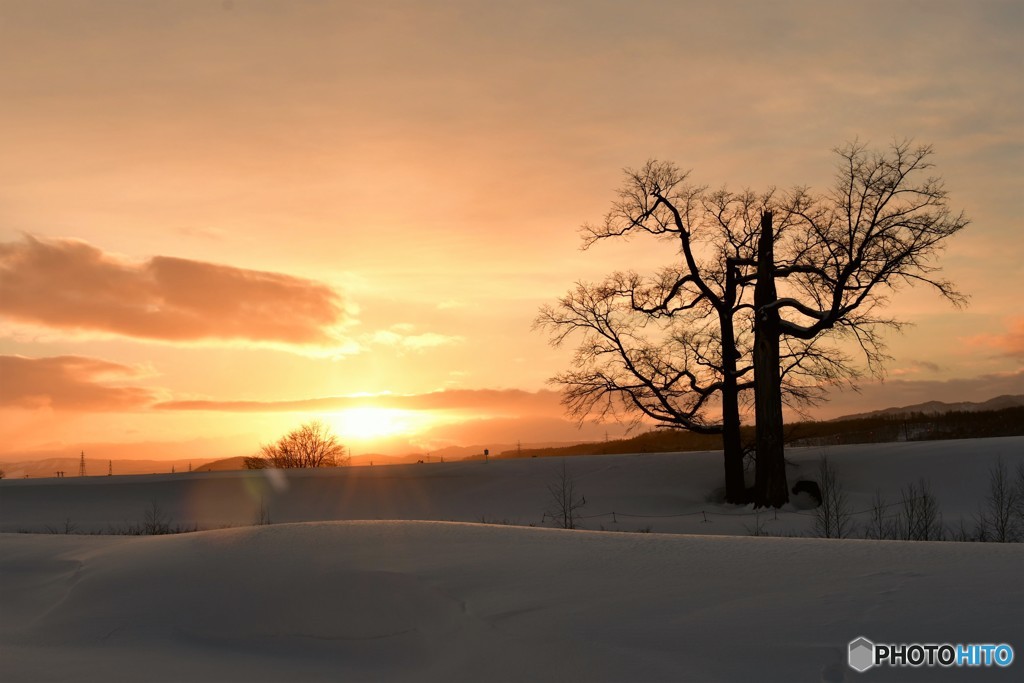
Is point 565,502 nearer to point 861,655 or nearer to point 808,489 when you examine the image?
point 808,489

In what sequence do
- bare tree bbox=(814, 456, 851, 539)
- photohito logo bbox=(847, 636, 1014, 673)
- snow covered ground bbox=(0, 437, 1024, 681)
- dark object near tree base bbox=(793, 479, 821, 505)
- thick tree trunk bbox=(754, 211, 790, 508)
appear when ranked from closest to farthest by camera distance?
photohito logo bbox=(847, 636, 1014, 673) < snow covered ground bbox=(0, 437, 1024, 681) < bare tree bbox=(814, 456, 851, 539) < thick tree trunk bbox=(754, 211, 790, 508) < dark object near tree base bbox=(793, 479, 821, 505)

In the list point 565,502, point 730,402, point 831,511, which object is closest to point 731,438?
point 730,402

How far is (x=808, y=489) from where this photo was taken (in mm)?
23984

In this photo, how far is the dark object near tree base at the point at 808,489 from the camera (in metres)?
23.7

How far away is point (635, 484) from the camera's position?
27172 mm

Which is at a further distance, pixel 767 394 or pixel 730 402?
pixel 730 402

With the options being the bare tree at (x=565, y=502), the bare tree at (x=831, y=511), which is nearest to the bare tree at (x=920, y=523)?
Result: the bare tree at (x=831, y=511)

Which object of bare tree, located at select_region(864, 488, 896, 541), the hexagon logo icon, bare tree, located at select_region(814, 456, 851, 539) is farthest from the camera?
bare tree, located at select_region(814, 456, 851, 539)

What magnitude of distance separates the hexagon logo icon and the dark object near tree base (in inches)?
787

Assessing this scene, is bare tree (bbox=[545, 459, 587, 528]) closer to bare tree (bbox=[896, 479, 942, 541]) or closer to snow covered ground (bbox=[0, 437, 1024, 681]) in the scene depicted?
bare tree (bbox=[896, 479, 942, 541])

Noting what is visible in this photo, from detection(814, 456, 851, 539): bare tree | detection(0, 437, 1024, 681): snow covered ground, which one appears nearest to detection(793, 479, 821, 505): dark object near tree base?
detection(814, 456, 851, 539): bare tree

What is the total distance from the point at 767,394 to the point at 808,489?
120 inches

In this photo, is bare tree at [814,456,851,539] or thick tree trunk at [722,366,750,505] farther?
thick tree trunk at [722,366,750,505]

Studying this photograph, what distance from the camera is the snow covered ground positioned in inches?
190
